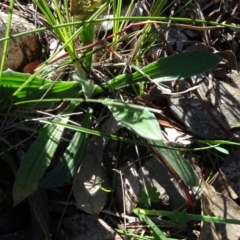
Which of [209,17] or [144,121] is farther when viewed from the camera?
[209,17]

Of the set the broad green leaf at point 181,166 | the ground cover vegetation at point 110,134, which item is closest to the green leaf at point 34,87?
the ground cover vegetation at point 110,134

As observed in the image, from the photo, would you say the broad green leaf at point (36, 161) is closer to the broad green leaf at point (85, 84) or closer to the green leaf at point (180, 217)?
the broad green leaf at point (85, 84)

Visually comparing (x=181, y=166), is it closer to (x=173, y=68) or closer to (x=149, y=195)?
(x=149, y=195)

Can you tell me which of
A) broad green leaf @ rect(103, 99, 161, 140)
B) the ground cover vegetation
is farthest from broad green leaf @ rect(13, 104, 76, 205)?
broad green leaf @ rect(103, 99, 161, 140)

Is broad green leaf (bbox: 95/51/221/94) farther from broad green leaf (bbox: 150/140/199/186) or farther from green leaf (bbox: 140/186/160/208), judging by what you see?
green leaf (bbox: 140/186/160/208)

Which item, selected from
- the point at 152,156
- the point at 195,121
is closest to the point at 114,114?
the point at 152,156

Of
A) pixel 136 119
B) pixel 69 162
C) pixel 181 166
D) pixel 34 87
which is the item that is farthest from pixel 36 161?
pixel 181 166

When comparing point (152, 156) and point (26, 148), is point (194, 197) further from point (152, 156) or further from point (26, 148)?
point (26, 148)

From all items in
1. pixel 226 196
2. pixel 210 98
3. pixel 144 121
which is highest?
pixel 144 121
